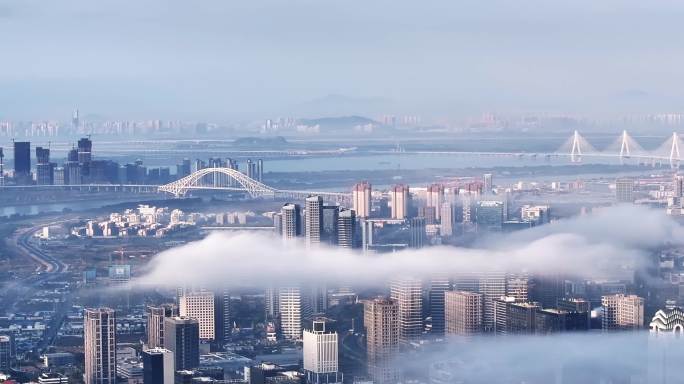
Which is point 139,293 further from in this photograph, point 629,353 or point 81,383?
point 629,353

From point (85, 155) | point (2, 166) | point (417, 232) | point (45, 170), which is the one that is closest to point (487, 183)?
point (417, 232)

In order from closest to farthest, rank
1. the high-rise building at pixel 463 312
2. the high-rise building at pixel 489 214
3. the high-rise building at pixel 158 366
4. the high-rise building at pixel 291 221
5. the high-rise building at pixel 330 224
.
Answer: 1. the high-rise building at pixel 158 366
2. the high-rise building at pixel 463 312
3. the high-rise building at pixel 330 224
4. the high-rise building at pixel 489 214
5. the high-rise building at pixel 291 221

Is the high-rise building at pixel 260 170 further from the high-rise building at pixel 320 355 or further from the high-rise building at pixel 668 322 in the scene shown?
the high-rise building at pixel 668 322

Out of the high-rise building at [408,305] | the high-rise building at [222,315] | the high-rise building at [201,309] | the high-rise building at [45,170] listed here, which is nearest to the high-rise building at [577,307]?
the high-rise building at [408,305]

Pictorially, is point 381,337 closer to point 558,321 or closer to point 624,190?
point 558,321

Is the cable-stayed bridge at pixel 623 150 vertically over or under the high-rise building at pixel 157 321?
over

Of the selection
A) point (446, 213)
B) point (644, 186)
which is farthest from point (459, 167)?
point (644, 186)
